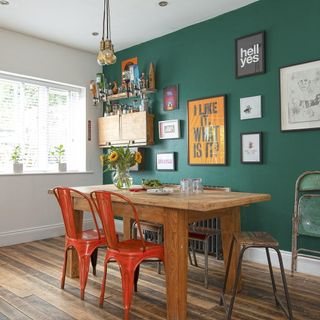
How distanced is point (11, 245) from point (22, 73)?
2230 millimetres

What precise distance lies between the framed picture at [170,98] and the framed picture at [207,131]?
245 millimetres

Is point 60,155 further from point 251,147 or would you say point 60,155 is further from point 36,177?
point 251,147

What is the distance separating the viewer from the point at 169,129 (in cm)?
439

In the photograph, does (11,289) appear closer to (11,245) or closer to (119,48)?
(11,245)

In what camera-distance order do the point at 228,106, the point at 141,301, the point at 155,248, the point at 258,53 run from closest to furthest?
the point at 155,248 → the point at 141,301 → the point at 258,53 → the point at 228,106

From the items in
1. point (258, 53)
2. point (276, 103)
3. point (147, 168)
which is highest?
point (258, 53)

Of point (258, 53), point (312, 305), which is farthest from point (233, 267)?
point (258, 53)

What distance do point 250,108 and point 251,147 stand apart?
1.36 feet

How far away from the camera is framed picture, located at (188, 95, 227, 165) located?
383 cm

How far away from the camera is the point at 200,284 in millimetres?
2893

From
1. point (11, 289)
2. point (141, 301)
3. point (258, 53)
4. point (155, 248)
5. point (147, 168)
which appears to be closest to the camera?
point (155, 248)

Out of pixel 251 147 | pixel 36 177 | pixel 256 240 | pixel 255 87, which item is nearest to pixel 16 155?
pixel 36 177

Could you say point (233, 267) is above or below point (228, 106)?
below

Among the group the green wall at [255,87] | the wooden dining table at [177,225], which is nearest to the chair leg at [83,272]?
the wooden dining table at [177,225]
